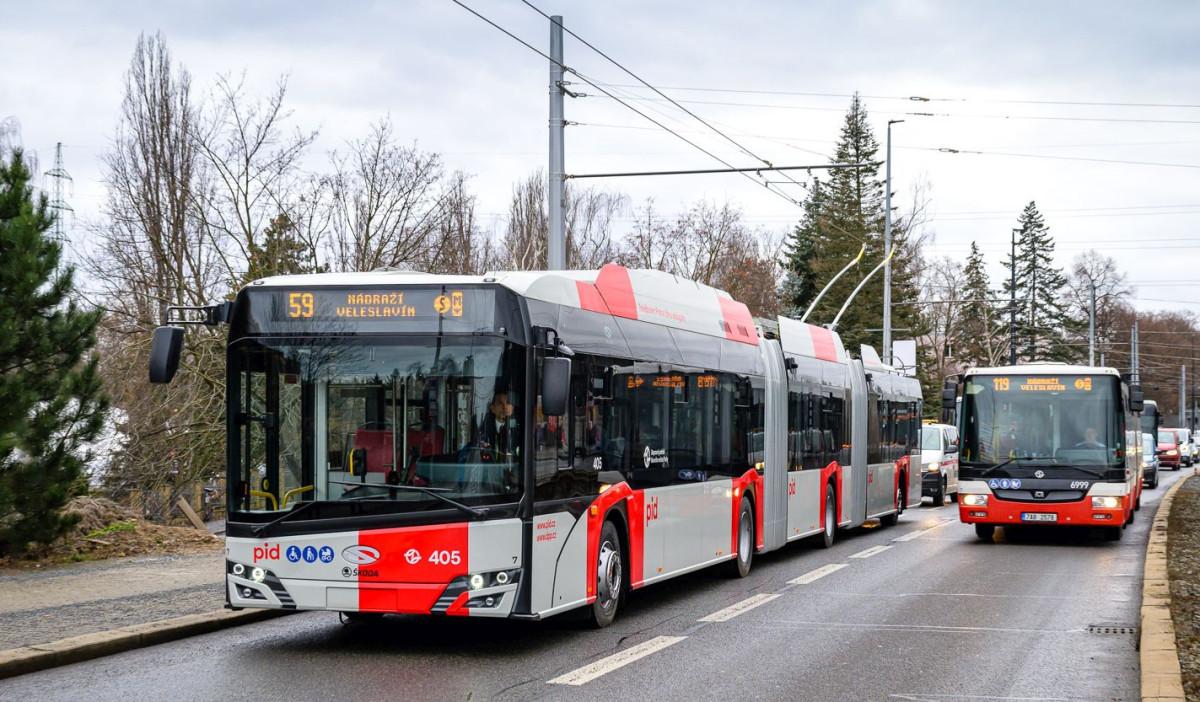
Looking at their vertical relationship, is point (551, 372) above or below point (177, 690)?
above

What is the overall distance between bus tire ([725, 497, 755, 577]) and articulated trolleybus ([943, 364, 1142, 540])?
18.8 ft

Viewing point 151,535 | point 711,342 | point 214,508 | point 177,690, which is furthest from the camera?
point 214,508

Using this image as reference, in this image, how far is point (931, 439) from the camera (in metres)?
35.2

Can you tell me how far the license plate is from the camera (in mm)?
20391

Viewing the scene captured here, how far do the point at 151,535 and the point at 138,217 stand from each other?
11.4 metres

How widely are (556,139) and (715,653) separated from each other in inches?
383

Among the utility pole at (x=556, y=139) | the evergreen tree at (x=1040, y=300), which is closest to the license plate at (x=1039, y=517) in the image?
the utility pole at (x=556, y=139)

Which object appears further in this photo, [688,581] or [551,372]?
[688,581]

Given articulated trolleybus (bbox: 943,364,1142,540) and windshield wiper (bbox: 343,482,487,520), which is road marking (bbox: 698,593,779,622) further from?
articulated trolleybus (bbox: 943,364,1142,540)

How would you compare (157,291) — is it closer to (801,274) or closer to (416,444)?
(416,444)

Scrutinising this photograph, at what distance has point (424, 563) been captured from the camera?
9.71 m

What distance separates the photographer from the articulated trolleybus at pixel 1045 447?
20391 millimetres

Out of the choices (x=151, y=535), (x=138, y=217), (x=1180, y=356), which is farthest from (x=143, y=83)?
(x=1180, y=356)

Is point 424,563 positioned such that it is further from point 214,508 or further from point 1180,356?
point 1180,356
